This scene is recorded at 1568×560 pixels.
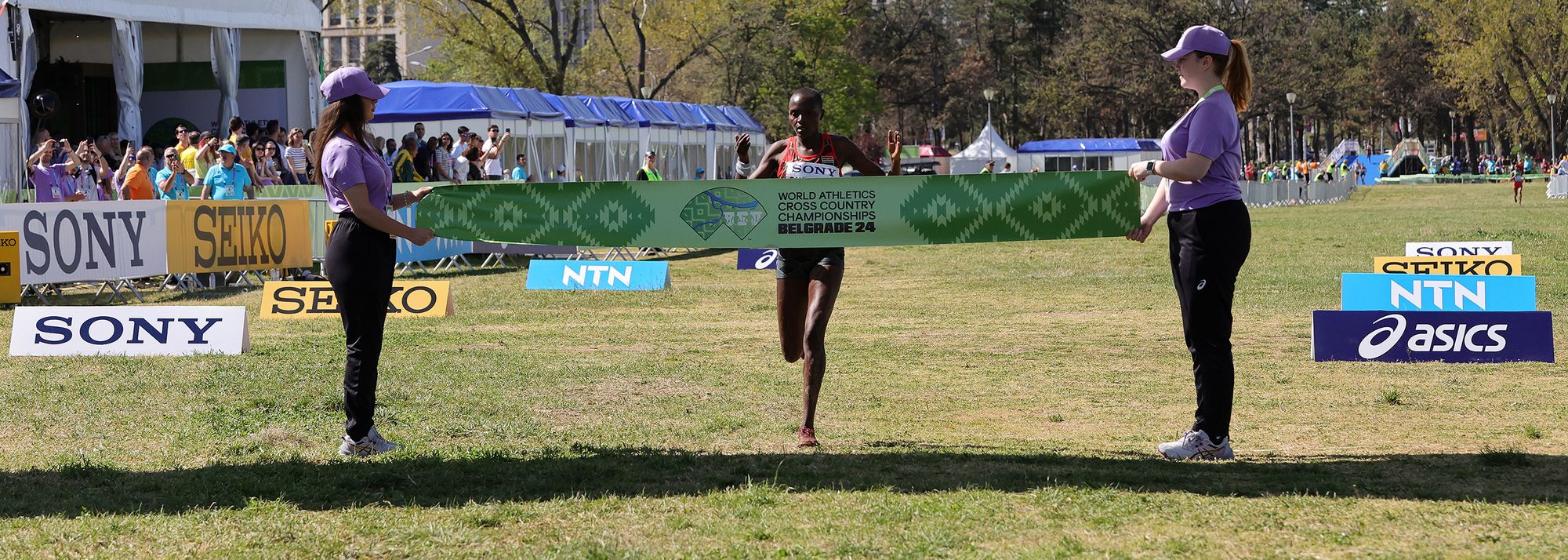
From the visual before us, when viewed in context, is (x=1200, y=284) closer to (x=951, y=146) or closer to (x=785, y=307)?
(x=785, y=307)

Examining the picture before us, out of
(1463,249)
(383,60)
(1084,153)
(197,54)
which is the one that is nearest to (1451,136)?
(1084,153)

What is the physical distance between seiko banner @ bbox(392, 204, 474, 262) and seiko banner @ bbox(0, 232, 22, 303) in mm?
5519

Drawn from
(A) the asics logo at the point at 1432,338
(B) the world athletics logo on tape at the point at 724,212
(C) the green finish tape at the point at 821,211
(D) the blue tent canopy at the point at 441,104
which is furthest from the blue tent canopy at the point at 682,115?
(B) the world athletics logo on tape at the point at 724,212

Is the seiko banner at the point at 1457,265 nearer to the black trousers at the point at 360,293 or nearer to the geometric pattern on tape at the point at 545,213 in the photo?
the geometric pattern on tape at the point at 545,213

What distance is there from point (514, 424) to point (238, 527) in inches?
111

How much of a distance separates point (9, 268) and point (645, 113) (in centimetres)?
2464

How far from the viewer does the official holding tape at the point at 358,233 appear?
743 cm

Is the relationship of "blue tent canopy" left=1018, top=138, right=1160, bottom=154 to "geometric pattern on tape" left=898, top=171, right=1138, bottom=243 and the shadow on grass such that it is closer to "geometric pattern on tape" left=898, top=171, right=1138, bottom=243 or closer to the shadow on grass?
"geometric pattern on tape" left=898, top=171, right=1138, bottom=243

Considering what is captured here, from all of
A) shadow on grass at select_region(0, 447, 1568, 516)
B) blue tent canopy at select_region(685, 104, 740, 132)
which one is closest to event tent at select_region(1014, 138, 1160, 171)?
blue tent canopy at select_region(685, 104, 740, 132)

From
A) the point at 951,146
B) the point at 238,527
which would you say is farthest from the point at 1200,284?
the point at 951,146

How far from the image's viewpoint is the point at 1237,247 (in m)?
7.20

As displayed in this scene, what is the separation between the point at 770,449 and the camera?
310 inches

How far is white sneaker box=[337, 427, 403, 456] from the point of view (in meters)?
7.68

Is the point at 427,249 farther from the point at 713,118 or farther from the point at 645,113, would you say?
the point at 713,118
